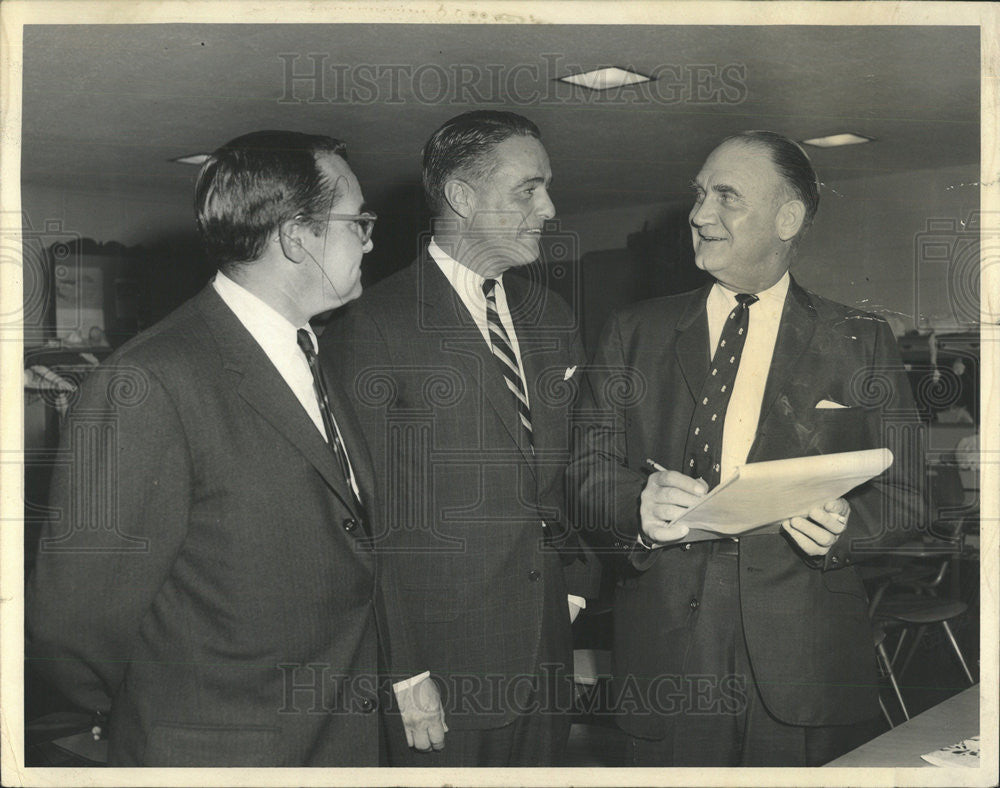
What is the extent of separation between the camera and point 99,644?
6.49 feet

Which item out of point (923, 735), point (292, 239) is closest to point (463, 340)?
point (292, 239)

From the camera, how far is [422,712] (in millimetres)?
2262

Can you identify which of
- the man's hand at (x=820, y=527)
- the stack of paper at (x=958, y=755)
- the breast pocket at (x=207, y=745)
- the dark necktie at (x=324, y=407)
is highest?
the dark necktie at (x=324, y=407)

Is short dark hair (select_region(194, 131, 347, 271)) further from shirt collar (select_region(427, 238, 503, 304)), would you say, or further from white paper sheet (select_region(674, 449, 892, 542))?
white paper sheet (select_region(674, 449, 892, 542))

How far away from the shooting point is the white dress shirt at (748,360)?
2309mm

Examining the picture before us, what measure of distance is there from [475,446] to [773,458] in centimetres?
72

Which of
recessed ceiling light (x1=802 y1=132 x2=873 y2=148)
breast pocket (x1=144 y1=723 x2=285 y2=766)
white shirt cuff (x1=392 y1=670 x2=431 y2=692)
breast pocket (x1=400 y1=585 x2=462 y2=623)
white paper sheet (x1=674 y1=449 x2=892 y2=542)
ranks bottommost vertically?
breast pocket (x1=144 y1=723 x2=285 y2=766)

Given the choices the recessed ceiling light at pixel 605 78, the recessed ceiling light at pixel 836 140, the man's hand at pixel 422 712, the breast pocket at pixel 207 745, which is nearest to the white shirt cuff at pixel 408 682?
the man's hand at pixel 422 712

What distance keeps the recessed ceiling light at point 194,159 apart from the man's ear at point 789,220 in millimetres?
1393

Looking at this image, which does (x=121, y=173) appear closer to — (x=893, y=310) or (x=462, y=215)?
(x=462, y=215)

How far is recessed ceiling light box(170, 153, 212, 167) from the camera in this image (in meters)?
2.29

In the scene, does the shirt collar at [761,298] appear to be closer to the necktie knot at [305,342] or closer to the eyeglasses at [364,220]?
the eyeglasses at [364,220]
